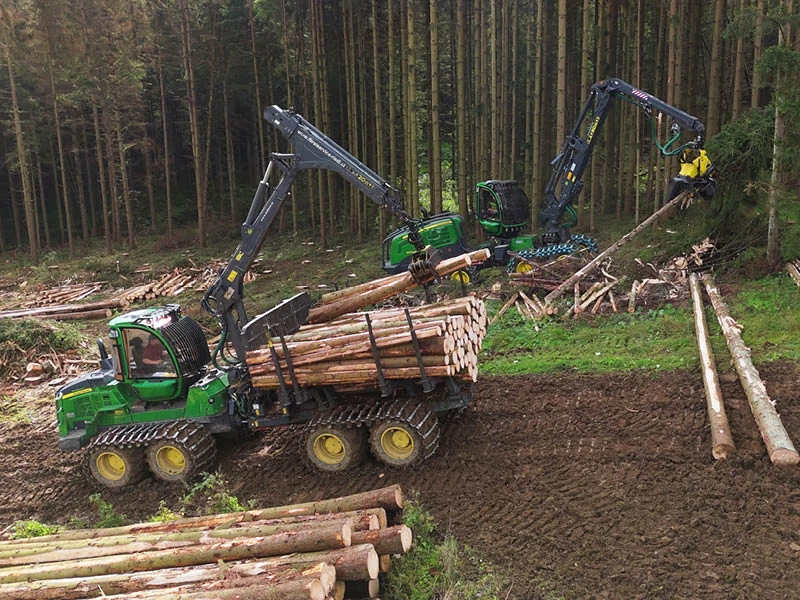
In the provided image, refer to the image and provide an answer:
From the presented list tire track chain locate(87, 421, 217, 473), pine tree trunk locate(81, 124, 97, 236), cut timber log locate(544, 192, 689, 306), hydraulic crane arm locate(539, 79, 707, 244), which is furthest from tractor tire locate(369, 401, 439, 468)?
Answer: pine tree trunk locate(81, 124, 97, 236)

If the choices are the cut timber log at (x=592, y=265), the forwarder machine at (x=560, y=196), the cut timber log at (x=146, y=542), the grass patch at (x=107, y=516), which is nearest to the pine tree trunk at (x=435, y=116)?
the forwarder machine at (x=560, y=196)

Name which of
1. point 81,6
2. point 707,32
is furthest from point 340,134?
point 707,32

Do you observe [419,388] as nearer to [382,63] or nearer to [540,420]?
[540,420]

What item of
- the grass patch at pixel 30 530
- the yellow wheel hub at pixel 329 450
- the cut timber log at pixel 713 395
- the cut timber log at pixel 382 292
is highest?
the cut timber log at pixel 382 292

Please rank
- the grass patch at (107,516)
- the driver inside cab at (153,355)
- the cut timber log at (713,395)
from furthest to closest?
the driver inside cab at (153,355) < the grass patch at (107,516) < the cut timber log at (713,395)

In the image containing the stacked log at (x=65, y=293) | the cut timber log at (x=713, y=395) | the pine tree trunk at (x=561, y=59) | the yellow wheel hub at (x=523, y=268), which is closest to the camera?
the cut timber log at (x=713, y=395)

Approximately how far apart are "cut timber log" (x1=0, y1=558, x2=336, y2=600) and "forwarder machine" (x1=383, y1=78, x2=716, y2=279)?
10050 mm

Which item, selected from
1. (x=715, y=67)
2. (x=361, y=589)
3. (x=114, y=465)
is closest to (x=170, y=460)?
(x=114, y=465)

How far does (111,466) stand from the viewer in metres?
8.27

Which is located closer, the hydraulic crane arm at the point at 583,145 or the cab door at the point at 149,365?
the cab door at the point at 149,365

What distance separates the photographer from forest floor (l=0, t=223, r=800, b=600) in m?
5.20

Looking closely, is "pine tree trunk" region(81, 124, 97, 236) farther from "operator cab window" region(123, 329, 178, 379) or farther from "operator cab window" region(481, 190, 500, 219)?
"operator cab window" region(123, 329, 178, 379)

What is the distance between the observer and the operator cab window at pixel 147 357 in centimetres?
809

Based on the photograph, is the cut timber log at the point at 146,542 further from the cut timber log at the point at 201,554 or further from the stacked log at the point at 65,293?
the stacked log at the point at 65,293
